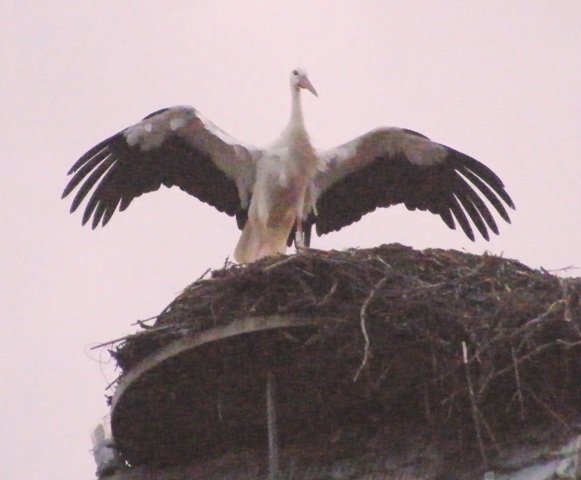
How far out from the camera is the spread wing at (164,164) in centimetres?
920

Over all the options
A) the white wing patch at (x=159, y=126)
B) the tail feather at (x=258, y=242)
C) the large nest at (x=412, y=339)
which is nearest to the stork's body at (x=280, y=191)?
the tail feather at (x=258, y=242)

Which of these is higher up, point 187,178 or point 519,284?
point 187,178

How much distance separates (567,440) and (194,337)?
67.7 inches

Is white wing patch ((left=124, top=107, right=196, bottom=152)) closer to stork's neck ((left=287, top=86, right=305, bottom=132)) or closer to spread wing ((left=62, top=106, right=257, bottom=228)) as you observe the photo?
spread wing ((left=62, top=106, right=257, bottom=228))

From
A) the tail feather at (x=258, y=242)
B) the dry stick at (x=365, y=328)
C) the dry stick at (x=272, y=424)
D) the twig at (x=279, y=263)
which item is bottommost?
the dry stick at (x=272, y=424)

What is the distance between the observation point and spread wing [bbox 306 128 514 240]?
31.1 ft

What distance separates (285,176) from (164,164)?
924 mm

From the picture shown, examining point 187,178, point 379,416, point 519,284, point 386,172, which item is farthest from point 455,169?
point 379,416

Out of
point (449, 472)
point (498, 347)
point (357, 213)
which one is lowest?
point (449, 472)

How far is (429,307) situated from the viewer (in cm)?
617

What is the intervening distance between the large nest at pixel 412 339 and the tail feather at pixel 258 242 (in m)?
2.77

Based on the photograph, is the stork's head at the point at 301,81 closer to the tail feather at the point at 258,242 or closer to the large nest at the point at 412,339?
the tail feather at the point at 258,242

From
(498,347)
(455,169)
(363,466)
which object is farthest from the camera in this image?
(455,169)

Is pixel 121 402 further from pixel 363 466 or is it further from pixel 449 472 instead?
pixel 449 472
